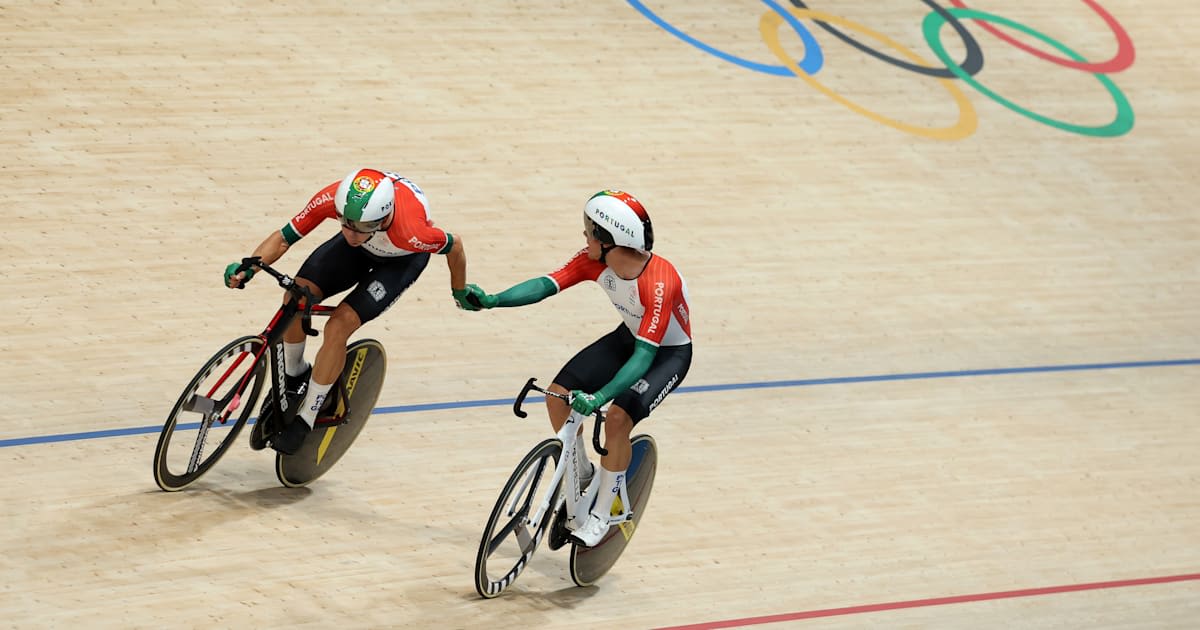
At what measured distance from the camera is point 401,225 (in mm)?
4320

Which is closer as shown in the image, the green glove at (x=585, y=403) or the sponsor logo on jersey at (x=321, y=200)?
the green glove at (x=585, y=403)

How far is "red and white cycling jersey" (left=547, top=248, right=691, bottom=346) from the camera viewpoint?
4051 millimetres

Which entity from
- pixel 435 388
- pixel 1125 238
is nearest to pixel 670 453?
pixel 435 388

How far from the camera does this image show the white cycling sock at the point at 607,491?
4254 mm

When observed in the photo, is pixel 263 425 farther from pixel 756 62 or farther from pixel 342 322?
pixel 756 62

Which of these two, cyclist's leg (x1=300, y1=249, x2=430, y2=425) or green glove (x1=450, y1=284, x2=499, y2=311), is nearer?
green glove (x1=450, y1=284, x2=499, y2=311)

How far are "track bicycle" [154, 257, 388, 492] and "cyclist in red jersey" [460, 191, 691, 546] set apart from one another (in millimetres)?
660

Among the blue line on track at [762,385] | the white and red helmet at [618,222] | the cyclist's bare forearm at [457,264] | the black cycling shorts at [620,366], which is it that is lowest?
the blue line on track at [762,385]

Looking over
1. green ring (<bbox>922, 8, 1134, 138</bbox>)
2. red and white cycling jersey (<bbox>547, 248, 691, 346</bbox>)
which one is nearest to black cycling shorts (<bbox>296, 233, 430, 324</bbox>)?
red and white cycling jersey (<bbox>547, 248, 691, 346</bbox>)

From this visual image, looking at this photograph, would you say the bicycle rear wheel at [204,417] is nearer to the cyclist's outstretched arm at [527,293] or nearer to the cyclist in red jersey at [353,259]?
the cyclist in red jersey at [353,259]

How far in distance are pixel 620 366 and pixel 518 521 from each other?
57 cm

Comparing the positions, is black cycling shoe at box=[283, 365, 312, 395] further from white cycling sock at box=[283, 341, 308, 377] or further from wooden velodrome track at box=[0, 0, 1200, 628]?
wooden velodrome track at box=[0, 0, 1200, 628]

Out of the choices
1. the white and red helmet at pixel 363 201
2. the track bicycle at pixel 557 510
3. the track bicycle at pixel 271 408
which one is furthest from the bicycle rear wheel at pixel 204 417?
the track bicycle at pixel 557 510

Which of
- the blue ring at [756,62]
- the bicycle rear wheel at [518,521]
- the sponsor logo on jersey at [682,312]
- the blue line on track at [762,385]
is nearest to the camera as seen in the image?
the bicycle rear wheel at [518,521]
